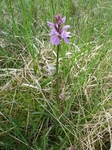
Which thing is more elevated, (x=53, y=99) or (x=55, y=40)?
(x=55, y=40)

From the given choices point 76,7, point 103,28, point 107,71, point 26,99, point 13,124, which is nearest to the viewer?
point 13,124

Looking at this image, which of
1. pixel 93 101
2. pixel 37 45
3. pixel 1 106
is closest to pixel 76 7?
pixel 37 45

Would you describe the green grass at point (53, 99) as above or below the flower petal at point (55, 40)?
below

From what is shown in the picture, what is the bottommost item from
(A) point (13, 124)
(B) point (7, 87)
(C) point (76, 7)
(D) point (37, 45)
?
(A) point (13, 124)

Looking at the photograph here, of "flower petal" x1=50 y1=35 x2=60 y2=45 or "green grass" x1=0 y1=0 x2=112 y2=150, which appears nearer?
"flower petal" x1=50 y1=35 x2=60 y2=45

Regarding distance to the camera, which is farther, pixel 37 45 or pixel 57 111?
pixel 37 45

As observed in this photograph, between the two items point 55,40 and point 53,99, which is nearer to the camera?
point 55,40

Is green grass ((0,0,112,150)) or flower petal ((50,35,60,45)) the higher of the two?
flower petal ((50,35,60,45))

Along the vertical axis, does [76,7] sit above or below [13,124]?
above

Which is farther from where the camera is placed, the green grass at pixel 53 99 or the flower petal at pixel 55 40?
the green grass at pixel 53 99

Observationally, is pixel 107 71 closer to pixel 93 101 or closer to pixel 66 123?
pixel 93 101

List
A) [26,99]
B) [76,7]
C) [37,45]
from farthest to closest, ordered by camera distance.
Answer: [76,7], [37,45], [26,99]
